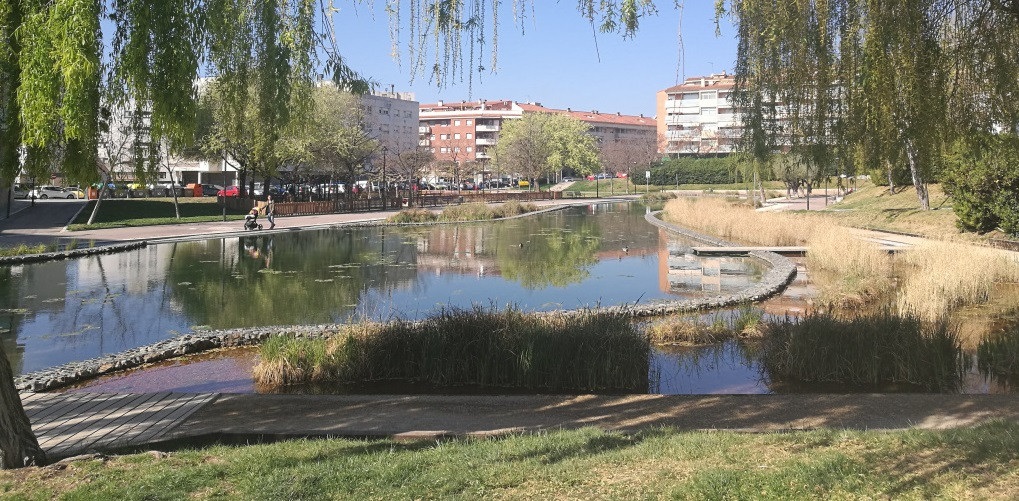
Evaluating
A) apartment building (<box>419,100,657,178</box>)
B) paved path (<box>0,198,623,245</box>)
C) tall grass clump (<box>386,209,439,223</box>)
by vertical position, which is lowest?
paved path (<box>0,198,623,245</box>)

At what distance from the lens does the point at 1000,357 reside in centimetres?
966

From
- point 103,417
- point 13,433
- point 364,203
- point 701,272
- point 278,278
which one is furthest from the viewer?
point 364,203

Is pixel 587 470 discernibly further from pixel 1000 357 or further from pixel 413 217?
pixel 413 217

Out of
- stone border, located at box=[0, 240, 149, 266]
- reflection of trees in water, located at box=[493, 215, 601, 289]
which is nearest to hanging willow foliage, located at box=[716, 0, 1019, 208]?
reflection of trees in water, located at box=[493, 215, 601, 289]

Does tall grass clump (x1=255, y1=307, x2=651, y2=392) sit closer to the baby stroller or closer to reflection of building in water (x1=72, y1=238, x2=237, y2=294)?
reflection of building in water (x1=72, y1=238, x2=237, y2=294)

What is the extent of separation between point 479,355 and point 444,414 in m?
2.36

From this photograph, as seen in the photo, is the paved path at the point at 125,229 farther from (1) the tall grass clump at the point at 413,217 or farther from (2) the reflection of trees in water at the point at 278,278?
(2) the reflection of trees in water at the point at 278,278

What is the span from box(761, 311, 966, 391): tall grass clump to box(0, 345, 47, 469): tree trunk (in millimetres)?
7612

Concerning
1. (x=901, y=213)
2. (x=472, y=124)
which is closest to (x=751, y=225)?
(x=901, y=213)

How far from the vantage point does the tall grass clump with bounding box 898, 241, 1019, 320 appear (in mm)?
12906

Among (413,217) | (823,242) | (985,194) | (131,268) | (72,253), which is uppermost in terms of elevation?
(985,194)

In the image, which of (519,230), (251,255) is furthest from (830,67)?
(519,230)

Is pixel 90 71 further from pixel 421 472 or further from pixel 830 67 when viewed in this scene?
pixel 830 67

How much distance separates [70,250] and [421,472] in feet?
74.6
